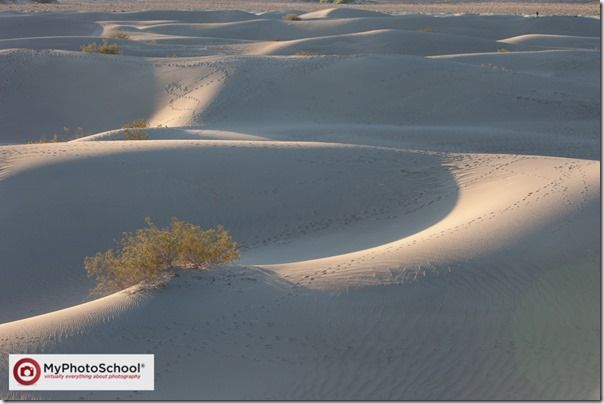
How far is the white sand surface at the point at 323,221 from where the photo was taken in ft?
25.4

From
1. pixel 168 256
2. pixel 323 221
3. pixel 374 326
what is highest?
pixel 323 221

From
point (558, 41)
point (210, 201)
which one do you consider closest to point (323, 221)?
point (210, 201)

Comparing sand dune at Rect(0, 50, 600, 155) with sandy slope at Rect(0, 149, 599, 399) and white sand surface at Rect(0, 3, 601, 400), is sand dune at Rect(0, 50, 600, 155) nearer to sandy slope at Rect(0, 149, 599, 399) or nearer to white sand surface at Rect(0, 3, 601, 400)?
white sand surface at Rect(0, 3, 601, 400)

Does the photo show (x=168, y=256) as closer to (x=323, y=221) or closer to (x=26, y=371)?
(x=26, y=371)

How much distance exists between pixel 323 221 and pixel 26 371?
21.7 feet

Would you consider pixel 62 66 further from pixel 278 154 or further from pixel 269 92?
pixel 278 154

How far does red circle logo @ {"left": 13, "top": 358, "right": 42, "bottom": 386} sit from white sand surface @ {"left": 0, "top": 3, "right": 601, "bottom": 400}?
0.17 meters

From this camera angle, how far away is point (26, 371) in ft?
24.4

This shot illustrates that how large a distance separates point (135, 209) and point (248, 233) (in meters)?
1.86

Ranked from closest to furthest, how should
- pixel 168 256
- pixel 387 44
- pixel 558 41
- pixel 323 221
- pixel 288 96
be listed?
1. pixel 168 256
2. pixel 323 221
3. pixel 288 96
4. pixel 387 44
5. pixel 558 41

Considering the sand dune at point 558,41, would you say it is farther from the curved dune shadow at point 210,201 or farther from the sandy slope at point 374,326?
the sandy slope at point 374,326

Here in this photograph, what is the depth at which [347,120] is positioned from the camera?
74.5ft

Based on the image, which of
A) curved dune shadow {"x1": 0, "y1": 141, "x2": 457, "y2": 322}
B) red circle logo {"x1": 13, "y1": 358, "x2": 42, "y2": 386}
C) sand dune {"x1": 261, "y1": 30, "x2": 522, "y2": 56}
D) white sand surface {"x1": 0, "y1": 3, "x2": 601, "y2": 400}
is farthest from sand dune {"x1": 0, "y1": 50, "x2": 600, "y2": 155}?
red circle logo {"x1": 13, "y1": 358, "x2": 42, "y2": 386}

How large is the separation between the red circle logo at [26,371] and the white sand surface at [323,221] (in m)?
0.17
